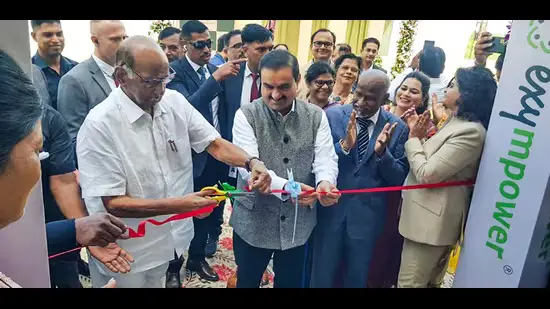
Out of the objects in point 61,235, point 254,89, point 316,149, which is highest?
point 254,89

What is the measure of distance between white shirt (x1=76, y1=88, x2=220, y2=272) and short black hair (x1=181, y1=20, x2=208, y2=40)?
223mm

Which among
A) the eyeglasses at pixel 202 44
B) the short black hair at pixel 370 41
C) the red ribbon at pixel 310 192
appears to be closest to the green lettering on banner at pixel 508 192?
the red ribbon at pixel 310 192

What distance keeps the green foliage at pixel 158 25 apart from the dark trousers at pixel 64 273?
996mm

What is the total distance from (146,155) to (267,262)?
721mm

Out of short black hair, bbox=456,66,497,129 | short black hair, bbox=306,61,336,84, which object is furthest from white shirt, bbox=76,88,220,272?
short black hair, bbox=456,66,497,129

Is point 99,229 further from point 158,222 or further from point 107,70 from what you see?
point 107,70

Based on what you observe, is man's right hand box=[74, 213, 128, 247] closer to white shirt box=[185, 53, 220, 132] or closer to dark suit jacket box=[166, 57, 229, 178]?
dark suit jacket box=[166, 57, 229, 178]

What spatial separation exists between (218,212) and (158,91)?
0.56 meters

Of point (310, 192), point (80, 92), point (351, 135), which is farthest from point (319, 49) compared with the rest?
point (80, 92)

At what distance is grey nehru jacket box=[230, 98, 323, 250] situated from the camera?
68.5 inches

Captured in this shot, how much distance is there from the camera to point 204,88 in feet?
Result: 5.57

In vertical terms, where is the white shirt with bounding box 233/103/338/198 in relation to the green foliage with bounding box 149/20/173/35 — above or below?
below
